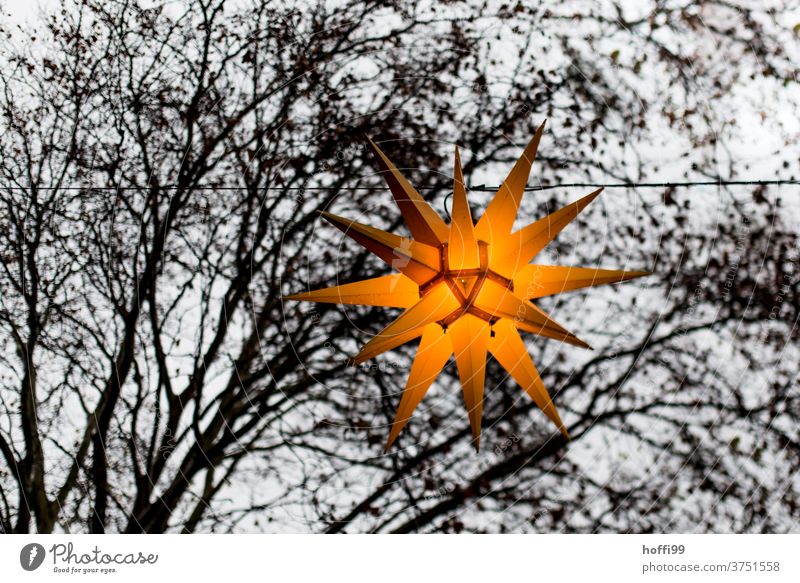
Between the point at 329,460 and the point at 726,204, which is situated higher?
the point at 726,204

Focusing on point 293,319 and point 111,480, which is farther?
point 293,319

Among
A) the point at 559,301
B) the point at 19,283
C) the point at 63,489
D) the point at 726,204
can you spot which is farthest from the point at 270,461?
the point at 726,204

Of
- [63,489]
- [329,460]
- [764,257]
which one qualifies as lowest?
[63,489]

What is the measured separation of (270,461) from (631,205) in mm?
5241

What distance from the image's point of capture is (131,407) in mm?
8039

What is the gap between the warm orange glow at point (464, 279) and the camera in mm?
3736

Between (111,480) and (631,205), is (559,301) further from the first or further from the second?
(111,480)

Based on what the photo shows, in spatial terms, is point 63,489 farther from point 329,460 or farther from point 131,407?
point 329,460

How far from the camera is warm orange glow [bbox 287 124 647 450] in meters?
3.74

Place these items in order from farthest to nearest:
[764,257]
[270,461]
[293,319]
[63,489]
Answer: [764,257] → [293,319] → [270,461] → [63,489]

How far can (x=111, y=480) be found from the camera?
793 cm

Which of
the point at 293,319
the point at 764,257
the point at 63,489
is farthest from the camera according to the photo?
the point at 764,257

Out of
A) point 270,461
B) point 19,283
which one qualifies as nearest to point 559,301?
point 270,461

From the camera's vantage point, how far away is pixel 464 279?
3.80 metres
